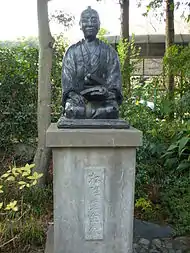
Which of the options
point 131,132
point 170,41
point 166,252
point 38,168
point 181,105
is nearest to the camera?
point 131,132

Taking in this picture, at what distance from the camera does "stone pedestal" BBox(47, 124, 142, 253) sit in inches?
102

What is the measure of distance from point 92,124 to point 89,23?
2.90ft

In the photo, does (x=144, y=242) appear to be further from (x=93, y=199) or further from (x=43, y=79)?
(x=43, y=79)

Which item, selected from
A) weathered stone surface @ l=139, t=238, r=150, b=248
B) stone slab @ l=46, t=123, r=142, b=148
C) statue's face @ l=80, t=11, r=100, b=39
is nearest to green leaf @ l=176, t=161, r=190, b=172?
weathered stone surface @ l=139, t=238, r=150, b=248

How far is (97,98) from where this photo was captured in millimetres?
2803

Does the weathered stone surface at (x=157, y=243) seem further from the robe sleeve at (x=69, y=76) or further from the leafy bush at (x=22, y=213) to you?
the robe sleeve at (x=69, y=76)

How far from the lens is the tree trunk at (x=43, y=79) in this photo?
14.7 ft

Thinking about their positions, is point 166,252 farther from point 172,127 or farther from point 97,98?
point 172,127

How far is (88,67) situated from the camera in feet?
9.32

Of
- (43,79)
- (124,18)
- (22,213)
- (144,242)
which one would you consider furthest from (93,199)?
(124,18)

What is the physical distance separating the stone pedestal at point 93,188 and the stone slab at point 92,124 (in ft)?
0.23

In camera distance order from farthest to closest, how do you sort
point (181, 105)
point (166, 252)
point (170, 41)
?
point (170, 41), point (181, 105), point (166, 252)

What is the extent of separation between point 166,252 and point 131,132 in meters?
1.63

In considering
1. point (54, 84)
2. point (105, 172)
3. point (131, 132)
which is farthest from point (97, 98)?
point (54, 84)
